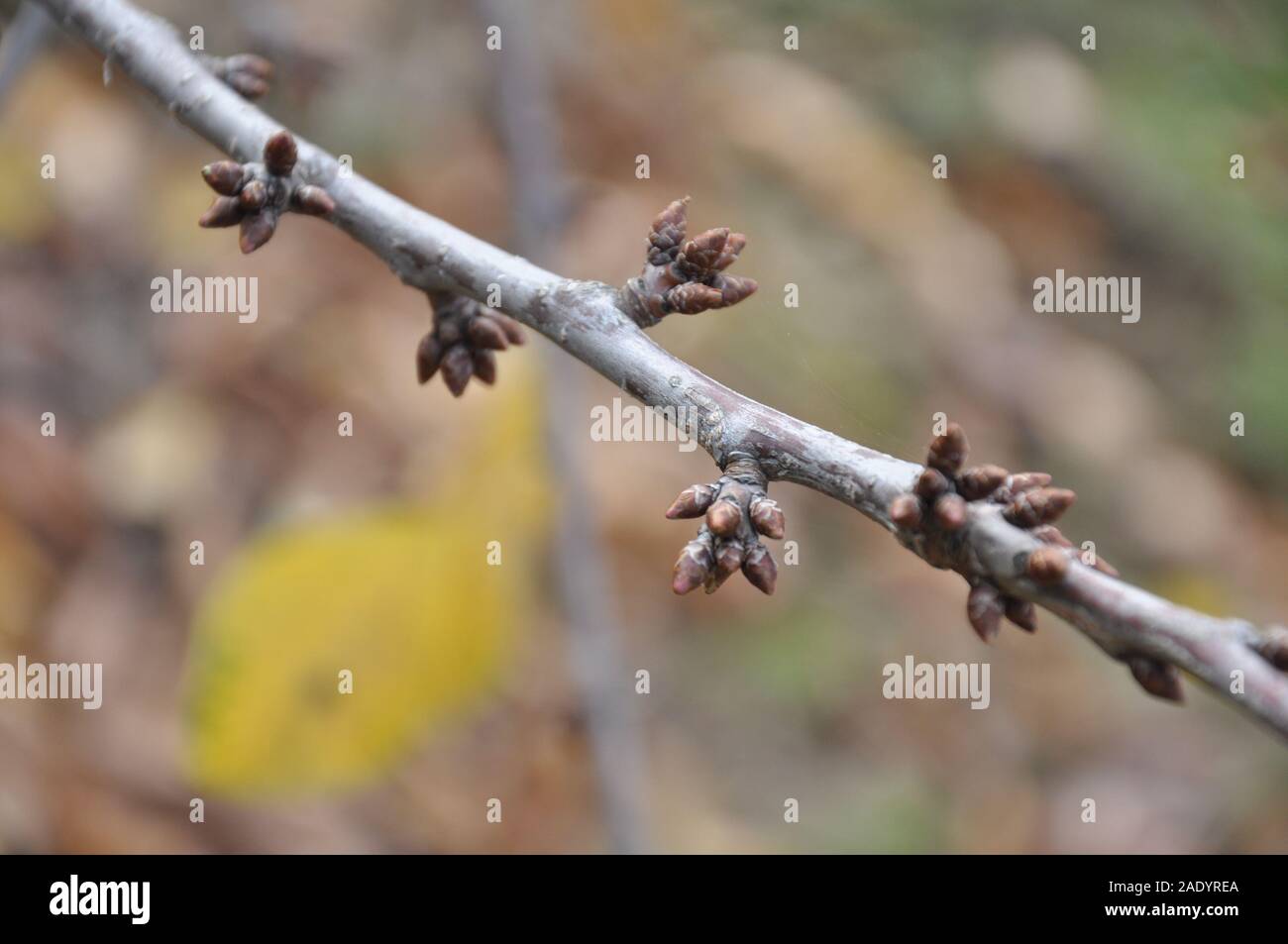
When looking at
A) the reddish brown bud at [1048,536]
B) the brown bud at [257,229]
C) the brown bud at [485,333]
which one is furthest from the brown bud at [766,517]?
the brown bud at [257,229]

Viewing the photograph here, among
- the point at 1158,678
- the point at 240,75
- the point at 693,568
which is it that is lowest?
the point at 1158,678

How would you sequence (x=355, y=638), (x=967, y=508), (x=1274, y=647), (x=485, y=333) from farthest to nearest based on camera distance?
(x=355, y=638), (x=485, y=333), (x=967, y=508), (x=1274, y=647)

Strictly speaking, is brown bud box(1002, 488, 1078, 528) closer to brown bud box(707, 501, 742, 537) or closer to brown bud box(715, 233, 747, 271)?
brown bud box(707, 501, 742, 537)

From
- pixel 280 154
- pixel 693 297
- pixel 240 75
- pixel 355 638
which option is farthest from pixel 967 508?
pixel 355 638

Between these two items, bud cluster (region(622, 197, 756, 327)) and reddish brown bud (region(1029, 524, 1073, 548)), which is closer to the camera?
reddish brown bud (region(1029, 524, 1073, 548))

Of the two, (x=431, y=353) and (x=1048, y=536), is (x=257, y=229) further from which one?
(x=1048, y=536)

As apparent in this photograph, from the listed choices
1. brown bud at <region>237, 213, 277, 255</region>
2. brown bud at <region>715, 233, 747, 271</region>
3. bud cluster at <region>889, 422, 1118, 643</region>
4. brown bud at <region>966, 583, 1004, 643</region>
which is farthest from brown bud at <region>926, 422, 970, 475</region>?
brown bud at <region>237, 213, 277, 255</region>

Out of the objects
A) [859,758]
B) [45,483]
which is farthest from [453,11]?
[859,758]
